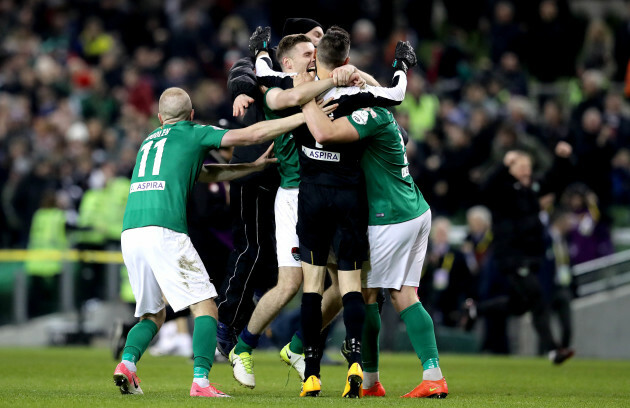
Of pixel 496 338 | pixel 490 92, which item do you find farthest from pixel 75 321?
pixel 490 92

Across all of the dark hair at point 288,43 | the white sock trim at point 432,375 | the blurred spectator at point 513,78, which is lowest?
the white sock trim at point 432,375

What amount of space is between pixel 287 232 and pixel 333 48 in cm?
147

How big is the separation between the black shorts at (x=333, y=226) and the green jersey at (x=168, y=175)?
0.75m

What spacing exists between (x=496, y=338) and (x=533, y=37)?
570cm

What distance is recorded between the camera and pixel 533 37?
18.2 metres

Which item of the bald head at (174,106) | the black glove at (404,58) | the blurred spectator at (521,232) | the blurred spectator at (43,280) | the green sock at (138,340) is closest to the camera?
the green sock at (138,340)

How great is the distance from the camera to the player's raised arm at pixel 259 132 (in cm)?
723

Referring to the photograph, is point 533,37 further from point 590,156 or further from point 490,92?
point 590,156

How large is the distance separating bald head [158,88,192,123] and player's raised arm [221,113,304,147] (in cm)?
41

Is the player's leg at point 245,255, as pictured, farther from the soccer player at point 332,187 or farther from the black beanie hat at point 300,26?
the soccer player at point 332,187

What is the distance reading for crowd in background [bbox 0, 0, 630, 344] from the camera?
15.3 metres

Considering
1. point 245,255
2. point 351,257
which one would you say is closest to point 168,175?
point 351,257

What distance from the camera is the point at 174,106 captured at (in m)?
7.46

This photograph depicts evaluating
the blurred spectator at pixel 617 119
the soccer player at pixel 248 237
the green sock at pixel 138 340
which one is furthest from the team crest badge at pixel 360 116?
the blurred spectator at pixel 617 119
